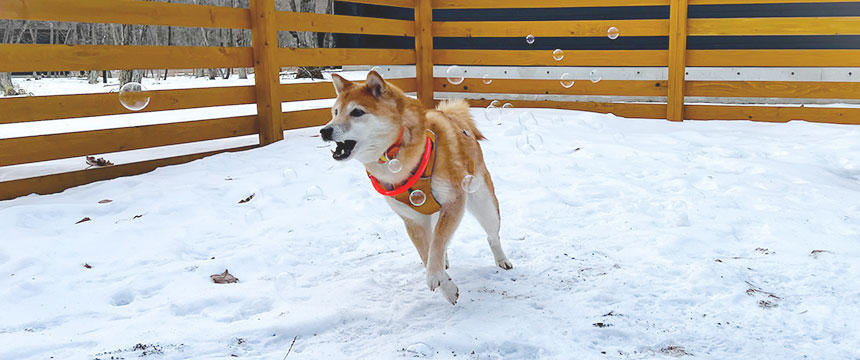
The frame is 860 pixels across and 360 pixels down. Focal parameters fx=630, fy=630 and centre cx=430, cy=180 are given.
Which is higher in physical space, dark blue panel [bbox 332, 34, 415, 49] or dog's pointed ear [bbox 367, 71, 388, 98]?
dark blue panel [bbox 332, 34, 415, 49]

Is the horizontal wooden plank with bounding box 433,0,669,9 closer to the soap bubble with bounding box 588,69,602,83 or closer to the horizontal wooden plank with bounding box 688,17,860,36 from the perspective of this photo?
the horizontal wooden plank with bounding box 688,17,860,36

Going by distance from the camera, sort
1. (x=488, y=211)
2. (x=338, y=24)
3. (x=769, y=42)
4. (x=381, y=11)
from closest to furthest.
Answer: (x=488, y=211)
(x=338, y=24)
(x=769, y=42)
(x=381, y=11)

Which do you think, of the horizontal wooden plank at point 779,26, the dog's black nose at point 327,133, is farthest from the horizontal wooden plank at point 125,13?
the horizontal wooden plank at point 779,26

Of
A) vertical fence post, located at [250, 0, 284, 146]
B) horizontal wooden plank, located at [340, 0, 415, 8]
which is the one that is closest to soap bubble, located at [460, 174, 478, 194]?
vertical fence post, located at [250, 0, 284, 146]

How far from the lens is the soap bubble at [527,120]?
7.50 metres

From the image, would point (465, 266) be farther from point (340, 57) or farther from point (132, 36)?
point (132, 36)

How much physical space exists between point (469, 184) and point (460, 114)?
0.58 metres

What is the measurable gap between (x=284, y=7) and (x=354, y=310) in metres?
13.7

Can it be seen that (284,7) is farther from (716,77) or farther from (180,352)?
(180,352)

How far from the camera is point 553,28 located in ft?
28.3

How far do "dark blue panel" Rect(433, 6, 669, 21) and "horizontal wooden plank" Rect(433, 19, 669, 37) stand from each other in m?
2.67

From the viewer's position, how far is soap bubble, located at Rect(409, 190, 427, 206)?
9.39ft

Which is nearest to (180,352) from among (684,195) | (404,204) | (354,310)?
(354,310)

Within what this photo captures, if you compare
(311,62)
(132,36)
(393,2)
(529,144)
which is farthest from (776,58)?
(132,36)
